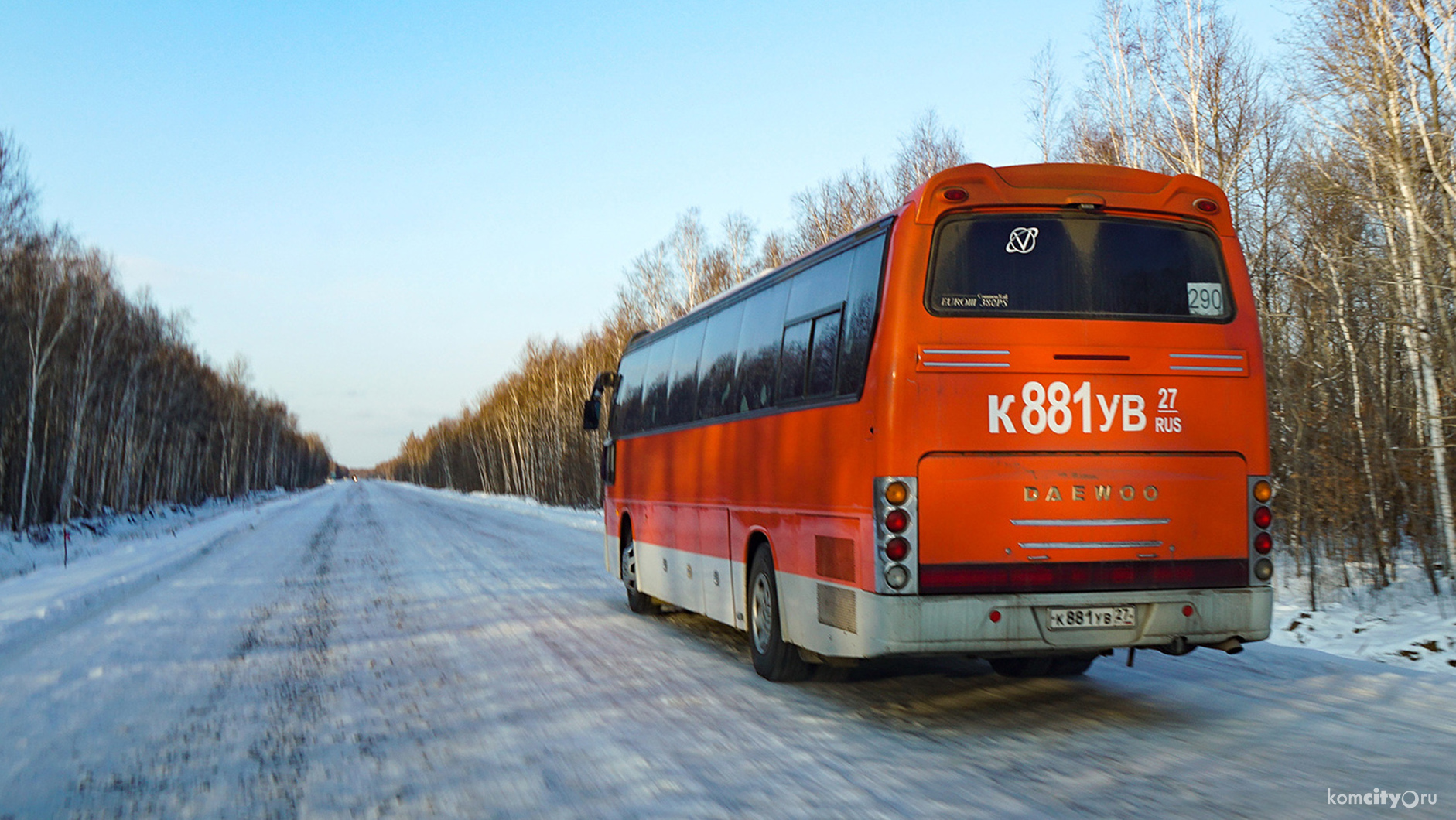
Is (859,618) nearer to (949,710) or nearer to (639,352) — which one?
(949,710)

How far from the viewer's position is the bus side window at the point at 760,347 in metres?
8.98

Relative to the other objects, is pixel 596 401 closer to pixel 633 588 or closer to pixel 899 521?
pixel 633 588

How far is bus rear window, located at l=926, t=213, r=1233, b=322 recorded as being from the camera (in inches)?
266

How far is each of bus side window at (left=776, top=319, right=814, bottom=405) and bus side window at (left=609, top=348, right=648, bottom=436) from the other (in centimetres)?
515

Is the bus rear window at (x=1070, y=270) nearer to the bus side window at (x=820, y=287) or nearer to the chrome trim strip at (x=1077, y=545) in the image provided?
the bus side window at (x=820, y=287)

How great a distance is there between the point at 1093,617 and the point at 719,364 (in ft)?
15.8

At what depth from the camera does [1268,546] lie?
686 centimetres

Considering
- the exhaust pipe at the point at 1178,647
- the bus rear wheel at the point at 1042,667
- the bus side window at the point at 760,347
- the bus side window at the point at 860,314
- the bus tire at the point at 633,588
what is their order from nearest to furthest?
the exhaust pipe at the point at 1178,647
the bus side window at the point at 860,314
the bus rear wheel at the point at 1042,667
the bus side window at the point at 760,347
the bus tire at the point at 633,588

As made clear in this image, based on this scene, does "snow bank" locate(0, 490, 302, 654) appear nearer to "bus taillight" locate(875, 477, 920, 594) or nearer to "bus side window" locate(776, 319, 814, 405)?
"bus side window" locate(776, 319, 814, 405)

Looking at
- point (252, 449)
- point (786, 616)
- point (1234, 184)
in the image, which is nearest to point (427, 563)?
point (786, 616)

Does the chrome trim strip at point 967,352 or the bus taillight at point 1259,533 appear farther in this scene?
the bus taillight at point 1259,533

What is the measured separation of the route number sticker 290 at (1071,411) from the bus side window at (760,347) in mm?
2543

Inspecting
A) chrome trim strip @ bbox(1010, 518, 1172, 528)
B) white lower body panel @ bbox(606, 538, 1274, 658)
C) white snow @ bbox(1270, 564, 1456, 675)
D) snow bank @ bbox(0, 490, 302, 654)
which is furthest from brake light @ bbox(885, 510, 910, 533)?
snow bank @ bbox(0, 490, 302, 654)

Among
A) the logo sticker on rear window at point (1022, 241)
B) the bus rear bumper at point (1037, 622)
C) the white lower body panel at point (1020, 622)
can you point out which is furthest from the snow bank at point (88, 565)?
the logo sticker on rear window at point (1022, 241)
